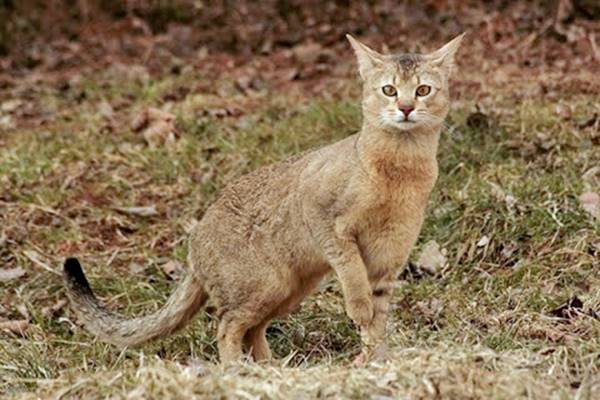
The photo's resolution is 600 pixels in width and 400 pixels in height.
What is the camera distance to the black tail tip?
228 inches

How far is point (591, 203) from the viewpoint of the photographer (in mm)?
6938

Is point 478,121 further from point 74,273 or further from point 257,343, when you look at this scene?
point 74,273

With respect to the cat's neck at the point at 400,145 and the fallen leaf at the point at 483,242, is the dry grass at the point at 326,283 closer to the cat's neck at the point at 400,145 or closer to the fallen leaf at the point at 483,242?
the fallen leaf at the point at 483,242

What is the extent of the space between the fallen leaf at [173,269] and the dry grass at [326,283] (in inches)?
2.0

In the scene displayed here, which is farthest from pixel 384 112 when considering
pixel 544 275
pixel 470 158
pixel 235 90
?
pixel 235 90

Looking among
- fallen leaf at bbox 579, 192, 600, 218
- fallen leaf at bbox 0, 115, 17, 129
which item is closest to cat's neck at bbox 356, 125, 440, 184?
fallen leaf at bbox 579, 192, 600, 218

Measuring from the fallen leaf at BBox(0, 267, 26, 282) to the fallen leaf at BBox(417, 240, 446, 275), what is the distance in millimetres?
2262

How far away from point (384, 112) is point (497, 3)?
7536 millimetres

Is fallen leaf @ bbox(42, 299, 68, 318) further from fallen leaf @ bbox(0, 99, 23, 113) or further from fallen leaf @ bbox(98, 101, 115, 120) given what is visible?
fallen leaf @ bbox(0, 99, 23, 113)

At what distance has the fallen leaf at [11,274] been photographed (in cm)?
704

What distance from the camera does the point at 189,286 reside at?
598 centimetres

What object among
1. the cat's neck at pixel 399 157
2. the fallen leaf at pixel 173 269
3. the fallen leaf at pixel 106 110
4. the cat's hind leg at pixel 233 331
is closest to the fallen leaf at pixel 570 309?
the cat's neck at pixel 399 157

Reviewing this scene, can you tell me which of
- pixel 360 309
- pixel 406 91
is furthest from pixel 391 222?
pixel 406 91

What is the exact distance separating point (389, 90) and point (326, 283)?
5.44 feet
